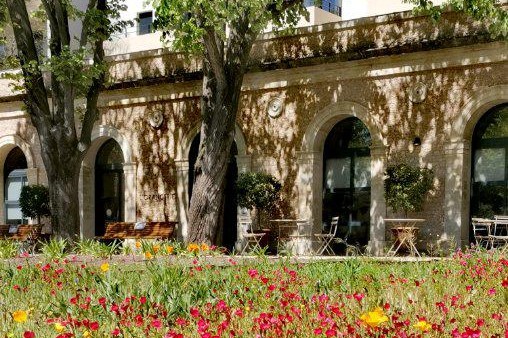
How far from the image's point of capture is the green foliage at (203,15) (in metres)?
9.78

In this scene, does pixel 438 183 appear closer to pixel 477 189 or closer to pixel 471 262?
pixel 477 189

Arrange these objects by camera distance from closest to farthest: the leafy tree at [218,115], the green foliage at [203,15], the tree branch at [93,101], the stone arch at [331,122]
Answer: the green foliage at [203,15]
the leafy tree at [218,115]
the tree branch at [93,101]
the stone arch at [331,122]

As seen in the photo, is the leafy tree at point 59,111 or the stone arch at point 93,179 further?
the stone arch at point 93,179

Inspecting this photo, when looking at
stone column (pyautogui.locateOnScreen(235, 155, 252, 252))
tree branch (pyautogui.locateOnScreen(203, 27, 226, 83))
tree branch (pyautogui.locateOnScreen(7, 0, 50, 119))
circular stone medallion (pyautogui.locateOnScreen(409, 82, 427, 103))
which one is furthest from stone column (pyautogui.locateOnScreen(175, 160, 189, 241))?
circular stone medallion (pyautogui.locateOnScreen(409, 82, 427, 103))

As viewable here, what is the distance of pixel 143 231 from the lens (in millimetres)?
15961

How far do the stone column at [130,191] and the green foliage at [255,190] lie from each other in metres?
3.89

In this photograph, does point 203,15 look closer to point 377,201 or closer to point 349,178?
point 377,201

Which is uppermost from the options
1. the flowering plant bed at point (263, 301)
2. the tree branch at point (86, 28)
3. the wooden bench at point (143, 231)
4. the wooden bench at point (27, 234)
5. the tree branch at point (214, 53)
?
the tree branch at point (86, 28)

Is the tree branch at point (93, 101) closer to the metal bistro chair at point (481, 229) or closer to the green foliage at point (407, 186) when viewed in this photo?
the green foliage at point (407, 186)

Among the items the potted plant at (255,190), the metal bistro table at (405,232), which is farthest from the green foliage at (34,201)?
the metal bistro table at (405,232)

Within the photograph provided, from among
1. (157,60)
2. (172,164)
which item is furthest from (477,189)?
(157,60)

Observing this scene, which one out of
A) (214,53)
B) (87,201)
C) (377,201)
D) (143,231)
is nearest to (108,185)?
(87,201)

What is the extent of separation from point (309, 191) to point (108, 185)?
6888mm

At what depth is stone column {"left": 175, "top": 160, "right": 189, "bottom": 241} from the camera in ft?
55.7
